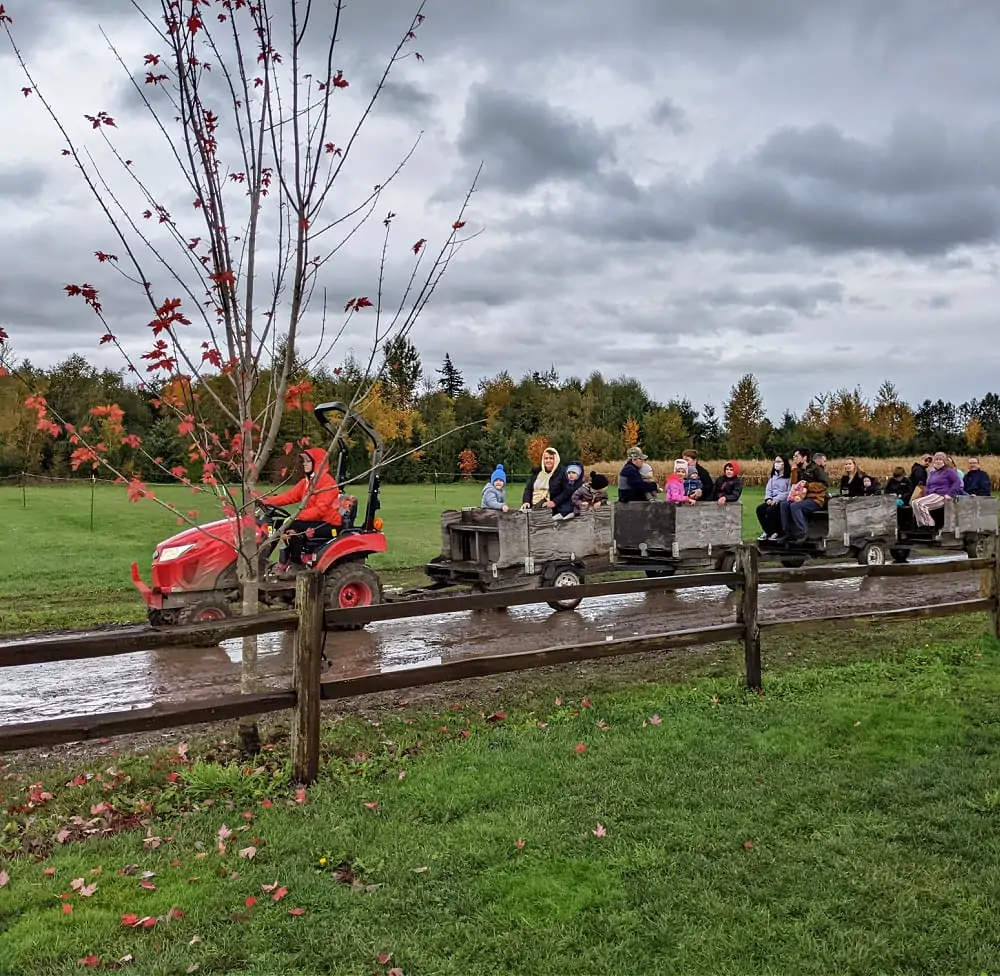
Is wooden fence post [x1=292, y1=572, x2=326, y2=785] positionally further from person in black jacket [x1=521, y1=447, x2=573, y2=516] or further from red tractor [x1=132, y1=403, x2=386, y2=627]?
person in black jacket [x1=521, y1=447, x2=573, y2=516]

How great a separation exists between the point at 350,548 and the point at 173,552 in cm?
194

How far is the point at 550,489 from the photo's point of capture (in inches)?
452

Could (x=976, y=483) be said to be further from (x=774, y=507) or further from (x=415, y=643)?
(x=415, y=643)

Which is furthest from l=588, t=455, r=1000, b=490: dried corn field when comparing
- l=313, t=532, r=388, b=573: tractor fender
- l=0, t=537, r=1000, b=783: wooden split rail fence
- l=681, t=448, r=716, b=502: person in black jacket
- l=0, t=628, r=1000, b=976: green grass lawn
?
l=0, t=628, r=1000, b=976: green grass lawn

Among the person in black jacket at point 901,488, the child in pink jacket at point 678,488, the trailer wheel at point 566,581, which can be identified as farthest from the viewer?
the person in black jacket at point 901,488

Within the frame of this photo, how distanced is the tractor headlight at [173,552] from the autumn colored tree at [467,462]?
42305mm

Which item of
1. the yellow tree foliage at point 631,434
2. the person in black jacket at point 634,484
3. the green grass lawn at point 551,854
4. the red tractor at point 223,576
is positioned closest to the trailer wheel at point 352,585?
the red tractor at point 223,576

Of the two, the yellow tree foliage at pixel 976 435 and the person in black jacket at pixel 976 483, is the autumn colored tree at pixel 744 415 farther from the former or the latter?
the person in black jacket at pixel 976 483

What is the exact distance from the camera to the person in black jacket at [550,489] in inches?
A: 449

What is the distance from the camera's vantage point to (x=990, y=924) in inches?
139

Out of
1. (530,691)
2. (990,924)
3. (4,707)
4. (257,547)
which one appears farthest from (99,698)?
(990,924)

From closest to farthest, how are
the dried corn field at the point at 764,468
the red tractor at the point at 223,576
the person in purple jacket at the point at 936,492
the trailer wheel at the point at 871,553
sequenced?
1. the red tractor at the point at 223,576
2. the trailer wheel at the point at 871,553
3. the person in purple jacket at the point at 936,492
4. the dried corn field at the point at 764,468

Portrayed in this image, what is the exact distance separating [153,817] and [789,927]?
3.20 m

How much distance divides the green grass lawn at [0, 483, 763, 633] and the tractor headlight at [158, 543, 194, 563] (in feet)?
5.25
